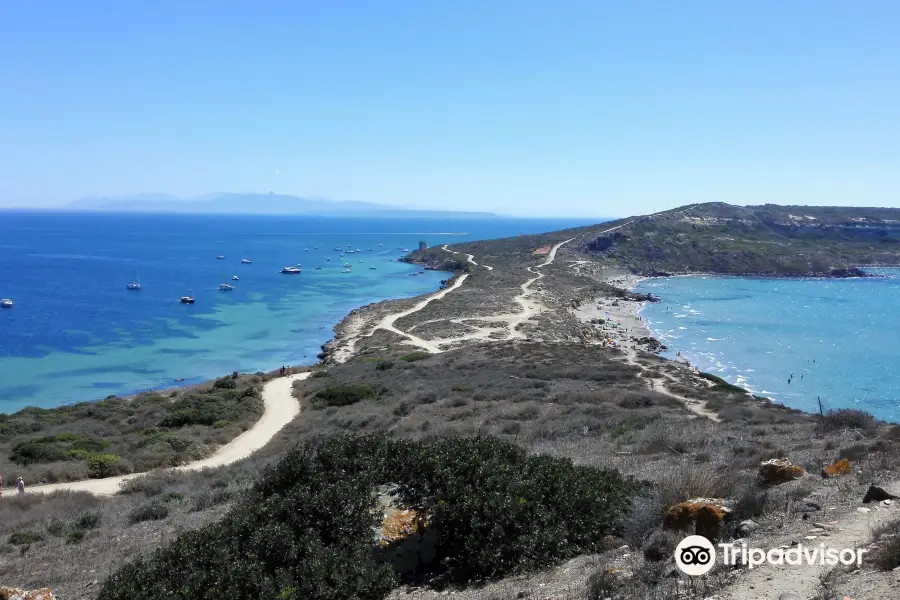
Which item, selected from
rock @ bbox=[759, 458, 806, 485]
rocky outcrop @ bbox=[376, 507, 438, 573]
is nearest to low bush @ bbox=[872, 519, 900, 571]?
rock @ bbox=[759, 458, 806, 485]

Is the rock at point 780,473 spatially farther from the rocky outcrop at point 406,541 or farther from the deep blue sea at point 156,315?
the deep blue sea at point 156,315

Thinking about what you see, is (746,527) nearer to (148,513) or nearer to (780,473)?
(780,473)

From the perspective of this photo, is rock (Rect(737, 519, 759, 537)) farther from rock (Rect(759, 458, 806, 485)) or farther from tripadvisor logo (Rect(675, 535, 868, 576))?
rock (Rect(759, 458, 806, 485))

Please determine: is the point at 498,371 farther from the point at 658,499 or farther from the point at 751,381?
the point at 658,499

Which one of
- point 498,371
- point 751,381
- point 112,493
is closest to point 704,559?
point 112,493

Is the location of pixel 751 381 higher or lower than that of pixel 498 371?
lower

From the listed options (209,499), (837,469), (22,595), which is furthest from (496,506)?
(209,499)
